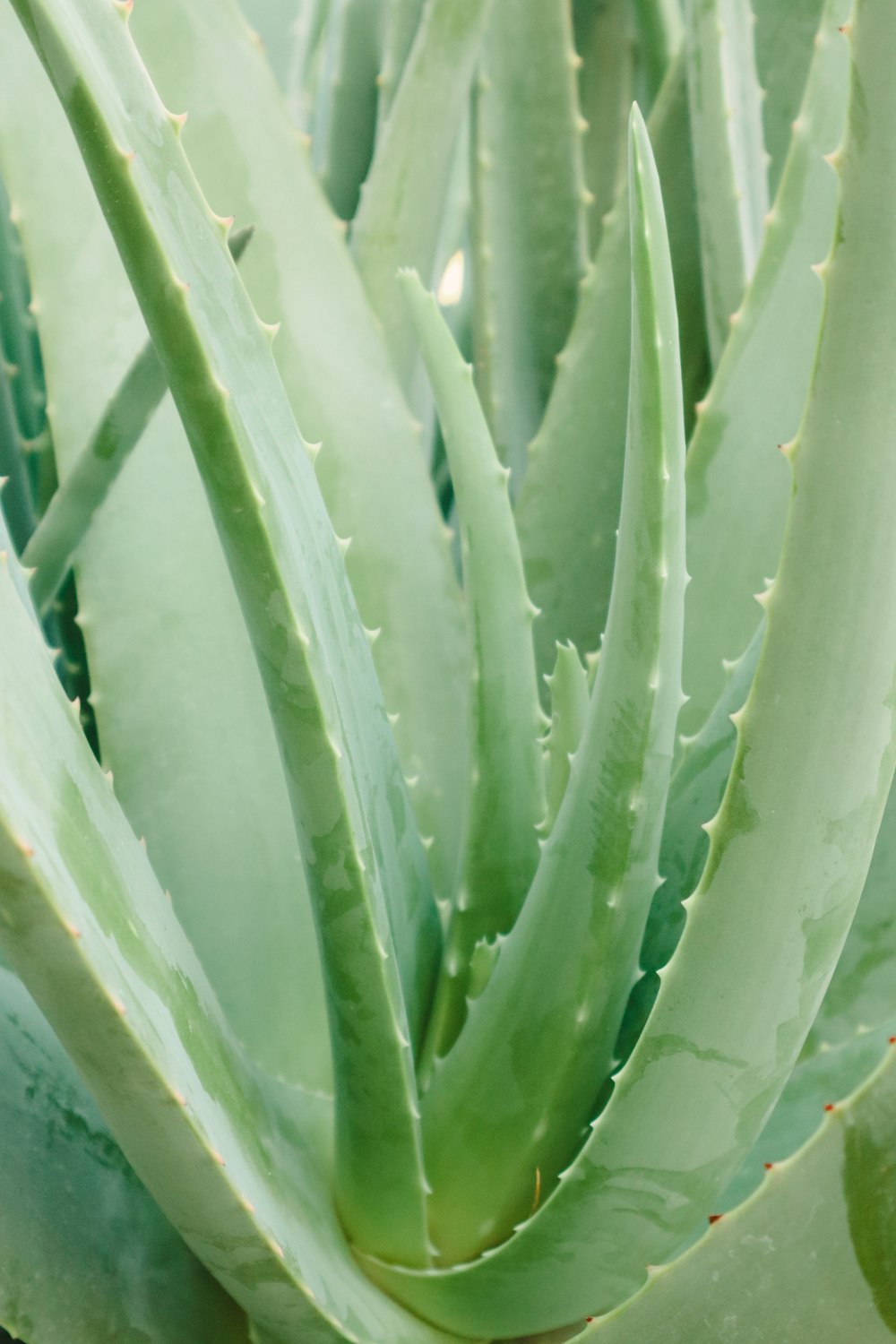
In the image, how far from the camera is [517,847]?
0.42 metres

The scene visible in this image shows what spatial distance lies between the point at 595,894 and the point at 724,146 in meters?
0.35

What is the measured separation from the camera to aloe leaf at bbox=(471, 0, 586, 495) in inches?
24.1

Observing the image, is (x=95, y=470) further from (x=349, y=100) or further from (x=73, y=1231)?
(x=349, y=100)

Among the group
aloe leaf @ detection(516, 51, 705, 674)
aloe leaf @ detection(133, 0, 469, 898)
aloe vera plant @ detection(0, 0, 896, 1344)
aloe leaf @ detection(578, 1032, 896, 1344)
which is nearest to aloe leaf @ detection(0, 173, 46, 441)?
aloe vera plant @ detection(0, 0, 896, 1344)

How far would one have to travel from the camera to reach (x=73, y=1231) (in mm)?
340

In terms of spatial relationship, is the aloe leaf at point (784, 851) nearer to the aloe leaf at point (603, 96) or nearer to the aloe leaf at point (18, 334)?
the aloe leaf at point (18, 334)

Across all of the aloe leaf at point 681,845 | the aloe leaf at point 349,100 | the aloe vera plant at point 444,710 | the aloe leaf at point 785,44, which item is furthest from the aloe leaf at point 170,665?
the aloe leaf at point 785,44

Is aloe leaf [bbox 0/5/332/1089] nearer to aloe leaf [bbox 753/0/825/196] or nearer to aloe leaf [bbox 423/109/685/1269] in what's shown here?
aloe leaf [bbox 423/109/685/1269]

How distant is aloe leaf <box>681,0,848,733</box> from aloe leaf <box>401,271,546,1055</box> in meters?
0.09

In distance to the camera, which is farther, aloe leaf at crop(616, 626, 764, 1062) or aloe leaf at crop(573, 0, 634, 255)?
aloe leaf at crop(573, 0, 634, 255)

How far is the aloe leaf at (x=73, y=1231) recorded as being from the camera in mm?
325

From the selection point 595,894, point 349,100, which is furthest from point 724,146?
point 595,894

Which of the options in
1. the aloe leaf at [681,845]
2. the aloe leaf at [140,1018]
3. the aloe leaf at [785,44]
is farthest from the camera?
the aloe leaf at [785,44]

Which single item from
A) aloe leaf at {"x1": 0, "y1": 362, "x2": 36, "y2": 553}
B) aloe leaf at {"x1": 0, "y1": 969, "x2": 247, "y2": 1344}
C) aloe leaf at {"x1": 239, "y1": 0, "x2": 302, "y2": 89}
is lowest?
aloe leaf at {"x1": 0, "y1": 969, "x2": 247, "y2": 1344}
